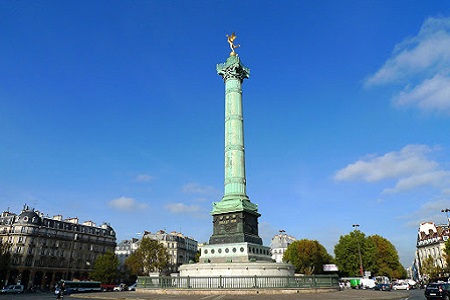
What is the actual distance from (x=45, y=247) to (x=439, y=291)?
6624cm

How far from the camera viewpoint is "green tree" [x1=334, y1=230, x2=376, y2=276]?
219 ft

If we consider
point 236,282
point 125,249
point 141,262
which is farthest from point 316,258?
point 125,249

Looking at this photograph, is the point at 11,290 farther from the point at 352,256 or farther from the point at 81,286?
the point at 352,256

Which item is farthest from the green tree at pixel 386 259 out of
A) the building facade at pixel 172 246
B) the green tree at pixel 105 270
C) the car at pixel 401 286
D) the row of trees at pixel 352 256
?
the green tree at pixel 105 270

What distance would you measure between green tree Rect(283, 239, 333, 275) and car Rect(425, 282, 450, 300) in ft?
155

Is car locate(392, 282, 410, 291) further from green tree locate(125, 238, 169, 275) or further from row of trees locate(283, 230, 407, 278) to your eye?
green tree locate(125, 238, 169, 275)

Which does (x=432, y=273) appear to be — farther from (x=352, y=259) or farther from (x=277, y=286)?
(x=277, y=286)

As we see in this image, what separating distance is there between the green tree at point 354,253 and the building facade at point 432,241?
77.6 ft

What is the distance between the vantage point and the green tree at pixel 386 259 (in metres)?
70.0

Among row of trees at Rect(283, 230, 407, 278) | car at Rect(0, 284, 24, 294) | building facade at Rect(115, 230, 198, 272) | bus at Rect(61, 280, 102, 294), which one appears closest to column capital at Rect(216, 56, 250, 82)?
bus at Rect(61, 280, 102, 294)

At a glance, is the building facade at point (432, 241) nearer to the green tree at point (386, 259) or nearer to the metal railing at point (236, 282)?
the green tree at point (386, 259)

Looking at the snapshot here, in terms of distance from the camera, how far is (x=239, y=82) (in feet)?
125

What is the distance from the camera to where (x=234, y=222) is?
31750mm

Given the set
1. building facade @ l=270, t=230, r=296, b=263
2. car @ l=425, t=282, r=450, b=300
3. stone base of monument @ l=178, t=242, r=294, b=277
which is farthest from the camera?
building facade @ l=270, t=230, r=296, b=263
